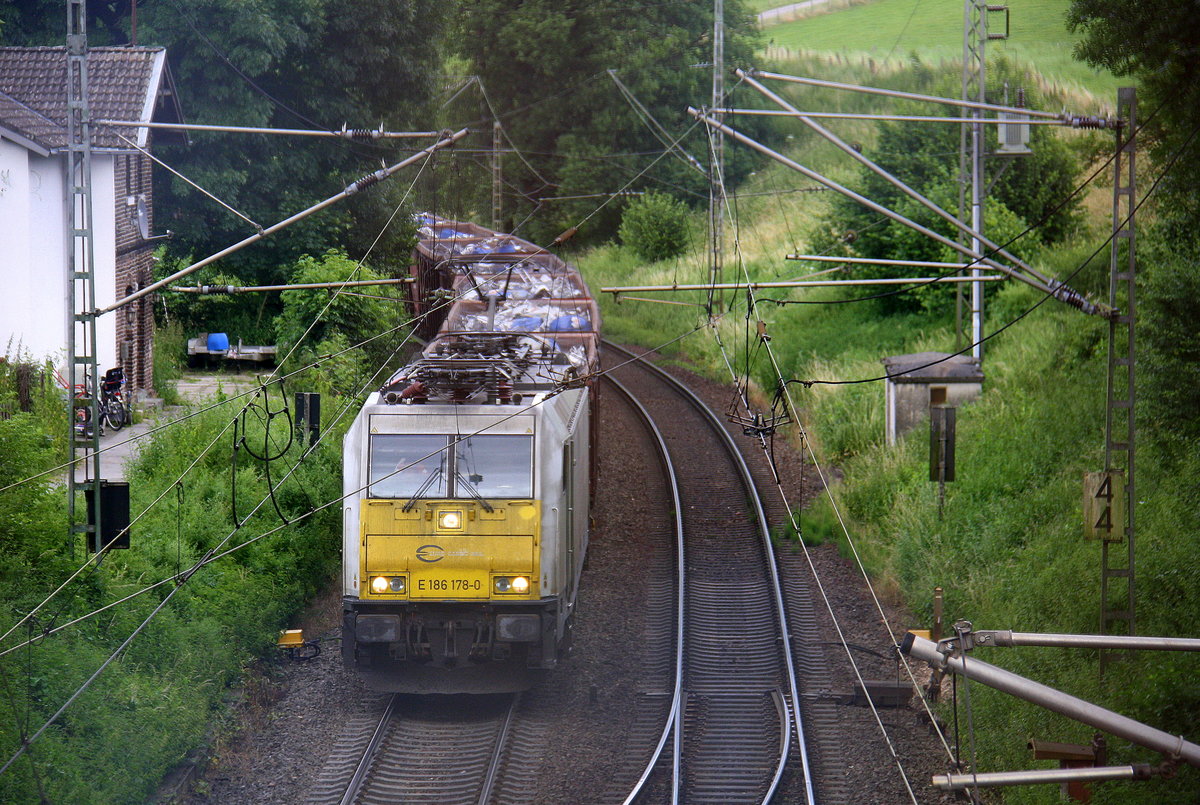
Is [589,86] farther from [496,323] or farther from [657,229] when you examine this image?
[496,323]

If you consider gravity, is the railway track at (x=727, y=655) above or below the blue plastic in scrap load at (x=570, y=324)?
below

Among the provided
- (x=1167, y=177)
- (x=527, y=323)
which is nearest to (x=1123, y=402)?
(x=1167, y=177)

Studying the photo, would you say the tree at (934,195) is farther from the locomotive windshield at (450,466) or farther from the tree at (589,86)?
the locomotive windshield at (450,466)

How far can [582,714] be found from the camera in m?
11.9

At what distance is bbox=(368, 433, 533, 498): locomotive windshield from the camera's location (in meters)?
Answer: 11.4

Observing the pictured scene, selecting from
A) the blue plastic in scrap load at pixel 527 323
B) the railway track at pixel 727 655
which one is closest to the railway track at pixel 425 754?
the railway track at pixel 727 655

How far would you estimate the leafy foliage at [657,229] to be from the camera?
40.7 metres

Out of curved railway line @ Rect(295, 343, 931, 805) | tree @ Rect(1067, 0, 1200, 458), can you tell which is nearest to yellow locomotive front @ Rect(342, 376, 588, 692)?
curved railway line @ Rect(295, 343, 931, 805)

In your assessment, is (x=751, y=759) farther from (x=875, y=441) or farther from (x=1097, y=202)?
(x=1097, y=202)

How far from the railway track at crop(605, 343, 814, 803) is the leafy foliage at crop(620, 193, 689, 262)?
60.9 ft

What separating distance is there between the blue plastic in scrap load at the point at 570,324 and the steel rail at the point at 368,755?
7.30m

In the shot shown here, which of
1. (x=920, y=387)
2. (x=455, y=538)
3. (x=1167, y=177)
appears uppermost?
(x=1167, y=177)

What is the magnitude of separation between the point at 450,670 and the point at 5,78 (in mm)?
16254

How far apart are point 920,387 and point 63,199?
1533 centimetres
